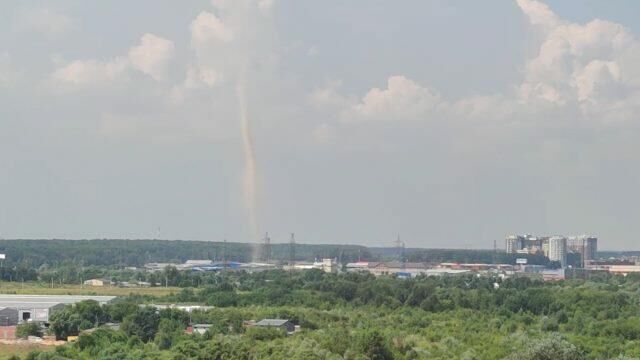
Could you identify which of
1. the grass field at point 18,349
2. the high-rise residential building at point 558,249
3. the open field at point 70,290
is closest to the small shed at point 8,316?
the grass field at point 18,349

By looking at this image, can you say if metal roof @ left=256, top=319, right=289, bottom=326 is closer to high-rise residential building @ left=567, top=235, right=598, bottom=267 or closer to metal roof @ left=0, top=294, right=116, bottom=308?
metal roof @ left=0, top=294, right=116, bottom=308

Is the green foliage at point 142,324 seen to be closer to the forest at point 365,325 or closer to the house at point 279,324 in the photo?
the forest at point 365,325

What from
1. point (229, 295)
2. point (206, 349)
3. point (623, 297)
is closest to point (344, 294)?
point (229, 295)

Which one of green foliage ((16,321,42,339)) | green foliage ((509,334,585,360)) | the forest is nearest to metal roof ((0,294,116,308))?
the forest

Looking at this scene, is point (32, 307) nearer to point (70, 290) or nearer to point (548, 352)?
point (70, 290)

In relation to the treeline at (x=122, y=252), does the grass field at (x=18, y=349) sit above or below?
below

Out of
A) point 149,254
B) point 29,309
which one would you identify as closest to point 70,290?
point 29,309
